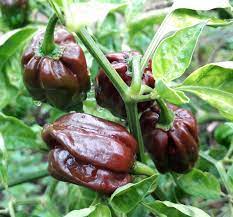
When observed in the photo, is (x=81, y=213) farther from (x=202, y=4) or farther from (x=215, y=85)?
(x=202, y=4)

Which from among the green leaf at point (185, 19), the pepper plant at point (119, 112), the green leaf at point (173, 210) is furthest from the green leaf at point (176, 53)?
the green leaf at point (173, 210)

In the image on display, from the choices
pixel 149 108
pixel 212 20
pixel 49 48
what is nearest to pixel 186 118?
pixel 149 108

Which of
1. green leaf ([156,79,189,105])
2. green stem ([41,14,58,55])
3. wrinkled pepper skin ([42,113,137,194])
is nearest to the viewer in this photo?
green leaf ([156,79,189,105])

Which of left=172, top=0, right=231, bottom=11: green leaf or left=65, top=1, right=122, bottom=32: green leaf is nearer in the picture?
left=65, top=1, right=122, bottom=32: green leaf

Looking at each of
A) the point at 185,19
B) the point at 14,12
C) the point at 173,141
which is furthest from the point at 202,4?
the point at 14,12

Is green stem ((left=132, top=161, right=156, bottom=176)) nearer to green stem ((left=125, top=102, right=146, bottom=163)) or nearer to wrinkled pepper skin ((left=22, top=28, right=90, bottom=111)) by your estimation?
green stem ((left=125, top=102, right=146, bottom=163))

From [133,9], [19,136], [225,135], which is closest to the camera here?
[19,136]

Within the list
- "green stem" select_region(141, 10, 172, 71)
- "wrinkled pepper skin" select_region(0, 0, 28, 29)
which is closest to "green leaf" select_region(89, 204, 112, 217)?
"green stem" select_region(141, 10, 172, 71)
